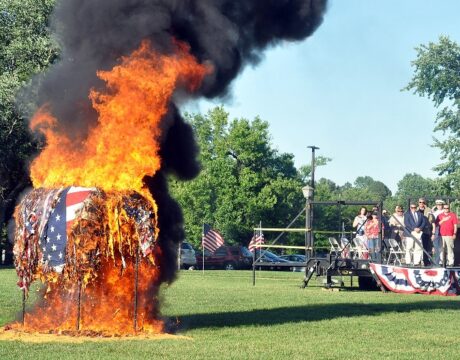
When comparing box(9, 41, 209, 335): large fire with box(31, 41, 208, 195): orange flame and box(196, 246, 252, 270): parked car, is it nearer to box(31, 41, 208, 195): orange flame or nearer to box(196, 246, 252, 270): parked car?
box(31, 41, 208, 195): orange flame

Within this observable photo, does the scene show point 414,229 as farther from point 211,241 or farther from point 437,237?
point 211,241

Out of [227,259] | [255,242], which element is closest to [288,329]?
[255,242]

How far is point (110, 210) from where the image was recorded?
15.4 meters

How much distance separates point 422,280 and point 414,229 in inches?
82.2

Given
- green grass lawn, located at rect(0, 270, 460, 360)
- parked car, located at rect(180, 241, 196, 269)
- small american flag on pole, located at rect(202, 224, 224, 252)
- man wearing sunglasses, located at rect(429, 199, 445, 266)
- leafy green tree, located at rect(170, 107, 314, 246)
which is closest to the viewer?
green grass lawn, located at rect(0, 270, 460, 360)

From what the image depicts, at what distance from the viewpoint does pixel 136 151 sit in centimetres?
1631

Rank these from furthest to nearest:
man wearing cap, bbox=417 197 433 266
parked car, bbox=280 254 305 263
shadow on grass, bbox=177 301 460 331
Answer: parked car, bbox=280 254 305 263
man wearing cap, bbox=417 197 433 266
shadow on grass, bbox=177 301 460 331

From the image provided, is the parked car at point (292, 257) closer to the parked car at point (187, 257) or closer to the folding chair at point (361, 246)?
the parked car at point (187, 257)

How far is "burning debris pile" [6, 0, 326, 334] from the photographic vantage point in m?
15.6

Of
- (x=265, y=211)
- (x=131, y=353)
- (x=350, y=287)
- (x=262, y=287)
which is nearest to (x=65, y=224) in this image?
(x=131, y=353)

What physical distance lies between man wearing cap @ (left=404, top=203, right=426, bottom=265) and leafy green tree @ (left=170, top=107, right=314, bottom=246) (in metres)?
48.0

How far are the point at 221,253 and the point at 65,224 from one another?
1833 inches

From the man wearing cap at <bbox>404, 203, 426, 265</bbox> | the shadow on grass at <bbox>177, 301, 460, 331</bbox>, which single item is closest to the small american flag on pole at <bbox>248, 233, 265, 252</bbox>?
the man wearing cap at <bbox>404, 203, 426, 265</bbox>

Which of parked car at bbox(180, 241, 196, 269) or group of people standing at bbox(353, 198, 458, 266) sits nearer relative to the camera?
group of people standing at bbox(353, 198, 458, 266)
